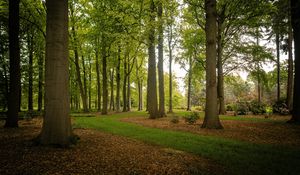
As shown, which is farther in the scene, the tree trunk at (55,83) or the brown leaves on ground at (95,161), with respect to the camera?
the tree trunk at (55,83)

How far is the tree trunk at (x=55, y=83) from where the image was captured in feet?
21.6

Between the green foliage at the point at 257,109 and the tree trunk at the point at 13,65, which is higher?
the tree trunk at the point at 13,65

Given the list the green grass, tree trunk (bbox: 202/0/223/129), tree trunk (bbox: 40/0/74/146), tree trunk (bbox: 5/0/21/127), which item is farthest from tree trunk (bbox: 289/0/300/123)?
tree trunk (bbox: 5/0/21/127)

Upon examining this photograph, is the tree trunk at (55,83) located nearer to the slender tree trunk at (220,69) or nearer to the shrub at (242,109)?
the slender tree trunk at (220,69)

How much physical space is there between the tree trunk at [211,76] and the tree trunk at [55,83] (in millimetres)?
7467

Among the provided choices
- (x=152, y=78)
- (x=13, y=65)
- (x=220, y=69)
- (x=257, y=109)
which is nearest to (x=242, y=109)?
(x=257, y=109)

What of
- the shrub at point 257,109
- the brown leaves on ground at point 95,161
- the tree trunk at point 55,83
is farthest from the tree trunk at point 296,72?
the tree trunk at point 55,83

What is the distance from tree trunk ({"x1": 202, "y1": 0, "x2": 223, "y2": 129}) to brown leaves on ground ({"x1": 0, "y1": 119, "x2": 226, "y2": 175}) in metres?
5.15

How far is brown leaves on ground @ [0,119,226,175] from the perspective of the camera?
483 centimetres

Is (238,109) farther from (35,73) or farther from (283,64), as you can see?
Result: (35,73)

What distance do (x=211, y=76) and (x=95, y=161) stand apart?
26.9 feet

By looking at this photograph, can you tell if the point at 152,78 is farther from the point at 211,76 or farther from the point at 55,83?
the point at 55,83

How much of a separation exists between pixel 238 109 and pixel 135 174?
20.9 metres

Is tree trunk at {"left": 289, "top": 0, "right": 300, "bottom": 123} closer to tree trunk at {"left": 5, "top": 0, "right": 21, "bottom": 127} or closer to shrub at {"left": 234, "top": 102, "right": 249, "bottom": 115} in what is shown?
shrub at {"left": 234, "top": 102, "right": 249, "bottom": 115}
